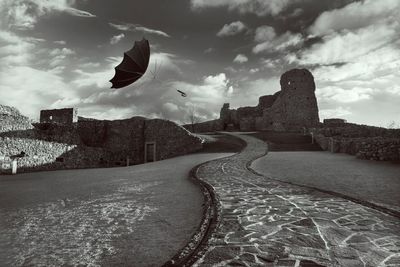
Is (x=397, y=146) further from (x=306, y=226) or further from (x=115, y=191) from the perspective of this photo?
(x=115, y=191)

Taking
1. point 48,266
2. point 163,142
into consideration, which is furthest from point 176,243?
point 163,142

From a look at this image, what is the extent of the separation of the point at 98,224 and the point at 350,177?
8.36 metres

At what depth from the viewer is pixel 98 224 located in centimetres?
583

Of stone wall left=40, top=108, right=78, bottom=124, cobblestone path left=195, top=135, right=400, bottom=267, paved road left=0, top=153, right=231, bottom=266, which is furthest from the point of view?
stone wall left=40, top=108, right=78, bottom=124

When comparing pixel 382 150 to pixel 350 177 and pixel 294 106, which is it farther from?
pixel 294 106

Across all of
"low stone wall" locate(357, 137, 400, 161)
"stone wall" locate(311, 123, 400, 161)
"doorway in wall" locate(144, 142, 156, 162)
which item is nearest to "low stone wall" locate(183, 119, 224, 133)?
"doorway in wall" locate(144, 142, 156, 162)

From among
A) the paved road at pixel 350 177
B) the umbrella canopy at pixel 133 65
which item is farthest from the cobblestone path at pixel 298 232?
the umbrella canopy at pixel 133 65

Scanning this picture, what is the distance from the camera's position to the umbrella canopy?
51.0ft

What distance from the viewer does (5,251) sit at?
15.1ft

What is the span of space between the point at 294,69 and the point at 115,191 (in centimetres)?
3151

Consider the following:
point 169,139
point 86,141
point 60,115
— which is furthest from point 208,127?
point 60,115

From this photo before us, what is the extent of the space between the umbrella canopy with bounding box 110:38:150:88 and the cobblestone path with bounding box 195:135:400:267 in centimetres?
1008

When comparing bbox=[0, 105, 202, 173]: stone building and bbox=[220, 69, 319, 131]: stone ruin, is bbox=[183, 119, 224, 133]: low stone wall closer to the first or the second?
bbox=[220, 69, 319, 131]: stone ruin

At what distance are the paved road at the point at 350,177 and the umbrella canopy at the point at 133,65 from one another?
807 centimetres
